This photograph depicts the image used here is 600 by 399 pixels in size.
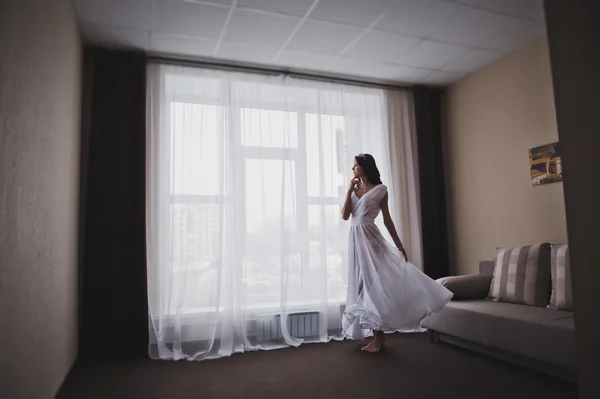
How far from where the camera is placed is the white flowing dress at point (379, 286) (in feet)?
10.4

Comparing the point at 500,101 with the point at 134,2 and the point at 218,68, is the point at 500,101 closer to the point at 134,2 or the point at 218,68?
the point at 218,68

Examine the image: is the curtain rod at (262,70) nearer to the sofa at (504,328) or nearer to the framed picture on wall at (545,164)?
the framed picture on wall at (545,164)

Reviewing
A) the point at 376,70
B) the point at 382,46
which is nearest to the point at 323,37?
the point at 382,46

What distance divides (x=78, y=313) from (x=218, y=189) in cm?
152

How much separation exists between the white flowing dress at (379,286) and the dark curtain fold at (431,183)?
127cm

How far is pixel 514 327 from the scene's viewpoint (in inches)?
110

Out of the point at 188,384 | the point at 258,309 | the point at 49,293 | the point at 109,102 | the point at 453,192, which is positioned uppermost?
the point at 109,102

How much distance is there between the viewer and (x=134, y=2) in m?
3.00

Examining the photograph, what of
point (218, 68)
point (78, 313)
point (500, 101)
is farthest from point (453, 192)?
point (78, 313)

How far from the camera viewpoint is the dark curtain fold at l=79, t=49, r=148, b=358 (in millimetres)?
3447

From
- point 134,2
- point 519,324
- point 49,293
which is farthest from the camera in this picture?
point 134,2

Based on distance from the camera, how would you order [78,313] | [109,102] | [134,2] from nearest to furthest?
[134,2]
[78,313]
[109,102]

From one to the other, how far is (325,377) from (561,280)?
1838mm

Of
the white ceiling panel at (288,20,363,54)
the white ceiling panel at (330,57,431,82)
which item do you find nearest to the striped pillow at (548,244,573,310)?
the white ceiling panel at (330,57,431,82)
